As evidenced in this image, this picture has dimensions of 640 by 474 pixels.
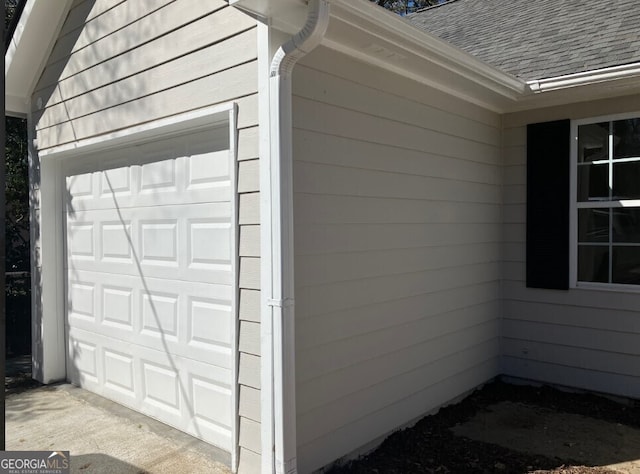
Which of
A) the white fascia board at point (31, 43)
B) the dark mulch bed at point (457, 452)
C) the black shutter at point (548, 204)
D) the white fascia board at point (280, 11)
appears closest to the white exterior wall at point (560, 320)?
the black shutter at point (548, 204)

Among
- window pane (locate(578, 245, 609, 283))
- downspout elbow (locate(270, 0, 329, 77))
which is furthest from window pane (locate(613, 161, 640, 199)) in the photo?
downspout elbow (locate(270, 0, 329, 77))

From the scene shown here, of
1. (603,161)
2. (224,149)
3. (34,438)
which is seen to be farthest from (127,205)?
(603,161)

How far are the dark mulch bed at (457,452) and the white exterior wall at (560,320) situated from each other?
0.31 metres

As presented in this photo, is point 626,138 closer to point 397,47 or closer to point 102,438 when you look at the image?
point 397,47

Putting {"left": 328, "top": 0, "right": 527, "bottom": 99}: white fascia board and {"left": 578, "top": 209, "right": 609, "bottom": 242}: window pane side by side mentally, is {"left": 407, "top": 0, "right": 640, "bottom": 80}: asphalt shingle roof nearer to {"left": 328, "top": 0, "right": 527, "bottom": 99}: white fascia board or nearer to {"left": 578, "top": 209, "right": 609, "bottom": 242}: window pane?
{"left": 328, "top": 0, "right": 527, "bottom": 99}: white fascia board

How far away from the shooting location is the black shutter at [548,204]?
4828mm

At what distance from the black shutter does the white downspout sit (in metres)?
3.01

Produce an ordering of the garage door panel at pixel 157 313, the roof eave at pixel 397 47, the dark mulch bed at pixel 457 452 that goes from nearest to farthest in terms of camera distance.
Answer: the roof eave at pixel 397 47 < the dark mulch bed at pixel 457 452 < the garage door panel at pixel 157 313

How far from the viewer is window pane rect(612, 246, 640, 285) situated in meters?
4.60

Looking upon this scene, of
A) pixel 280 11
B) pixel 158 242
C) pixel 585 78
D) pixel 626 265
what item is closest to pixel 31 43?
pixel 158 242

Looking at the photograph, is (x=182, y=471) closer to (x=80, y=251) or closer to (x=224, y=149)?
(x=224, y=149)

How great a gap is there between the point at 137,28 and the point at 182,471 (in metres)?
3.28

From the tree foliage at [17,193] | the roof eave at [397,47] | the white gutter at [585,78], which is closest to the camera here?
the roof eave at [397,47]

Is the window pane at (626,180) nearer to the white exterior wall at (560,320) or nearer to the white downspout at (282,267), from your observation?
the white exterior wall at (560,320)
